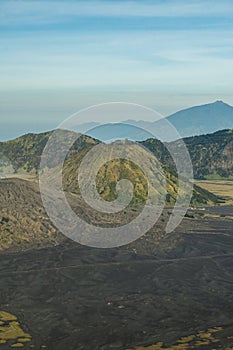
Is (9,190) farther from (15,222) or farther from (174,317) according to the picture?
(174,317)

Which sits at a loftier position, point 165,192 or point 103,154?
point 103,154

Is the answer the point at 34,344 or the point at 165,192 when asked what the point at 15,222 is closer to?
the point at 34,344

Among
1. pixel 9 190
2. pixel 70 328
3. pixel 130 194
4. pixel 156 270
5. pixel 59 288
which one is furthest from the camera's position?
pixel 130 194

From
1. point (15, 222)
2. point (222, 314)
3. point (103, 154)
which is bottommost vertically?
point (222, 314)

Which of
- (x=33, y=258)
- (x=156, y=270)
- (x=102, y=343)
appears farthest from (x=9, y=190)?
(x=102, y=343)

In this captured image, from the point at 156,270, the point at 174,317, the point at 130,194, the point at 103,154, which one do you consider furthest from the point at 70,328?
the point at 103,154

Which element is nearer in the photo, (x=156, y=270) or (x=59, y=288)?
(x=59, y=288)

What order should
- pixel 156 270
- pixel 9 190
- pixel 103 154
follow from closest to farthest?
1. pixel 156 270
2. pixel 9 190
3. pixel 103 154
